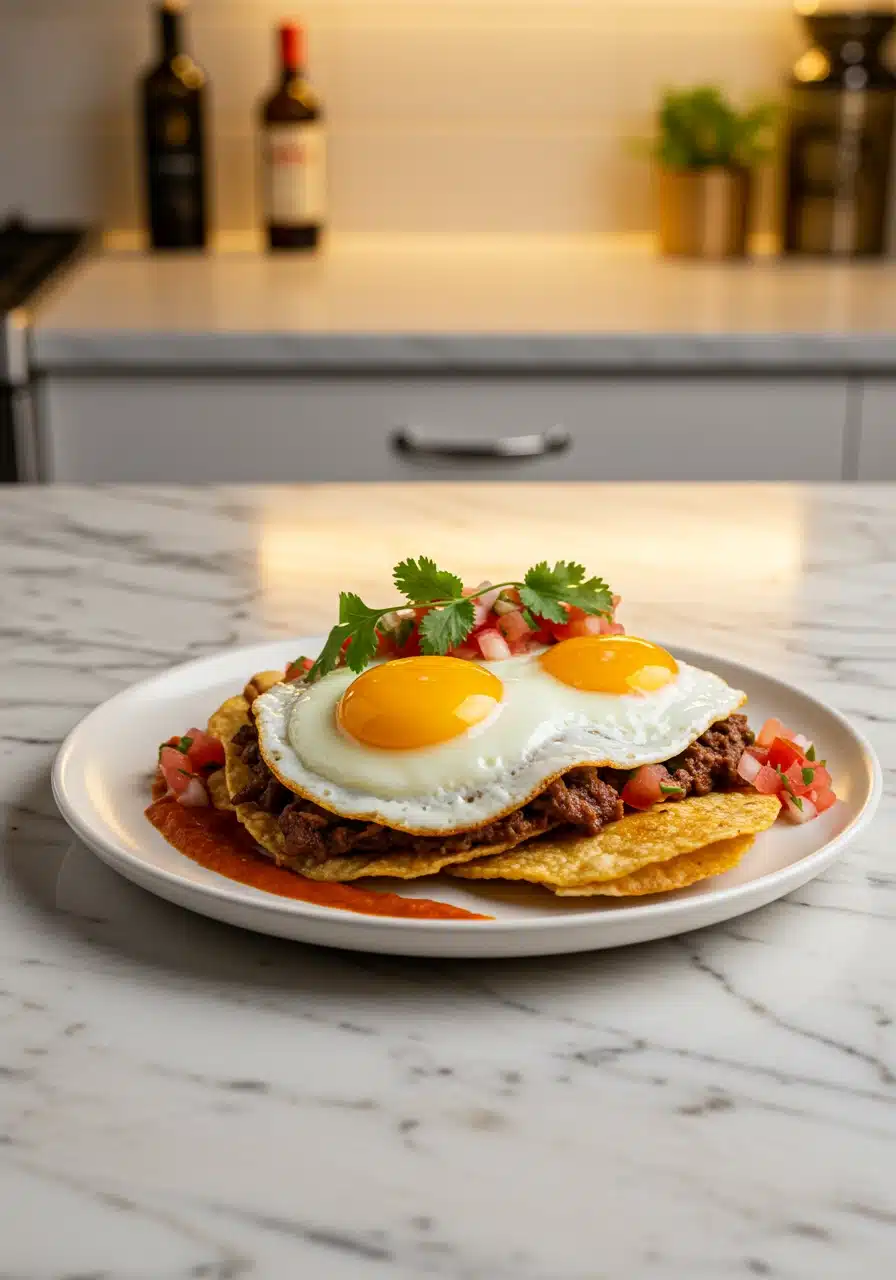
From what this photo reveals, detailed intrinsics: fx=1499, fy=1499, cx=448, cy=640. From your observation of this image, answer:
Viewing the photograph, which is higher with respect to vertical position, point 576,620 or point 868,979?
point 576,620

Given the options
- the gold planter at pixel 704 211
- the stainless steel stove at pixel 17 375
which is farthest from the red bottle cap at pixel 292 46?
the gold planter at pixel 704 211

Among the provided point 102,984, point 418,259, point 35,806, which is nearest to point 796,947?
point 102,984

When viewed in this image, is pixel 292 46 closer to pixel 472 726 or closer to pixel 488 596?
pixel 488 596

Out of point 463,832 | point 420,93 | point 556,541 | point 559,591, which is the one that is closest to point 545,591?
point 559,591

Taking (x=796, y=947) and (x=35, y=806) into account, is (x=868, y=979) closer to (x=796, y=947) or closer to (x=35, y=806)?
(x=796, y=947)

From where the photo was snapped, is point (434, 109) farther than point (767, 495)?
Yes

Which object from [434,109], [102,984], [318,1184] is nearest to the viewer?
[318,1184]

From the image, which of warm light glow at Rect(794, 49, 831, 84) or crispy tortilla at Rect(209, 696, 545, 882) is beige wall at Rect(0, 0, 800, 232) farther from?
crispy tortilla at Rect(209, 696, 545, 882)
